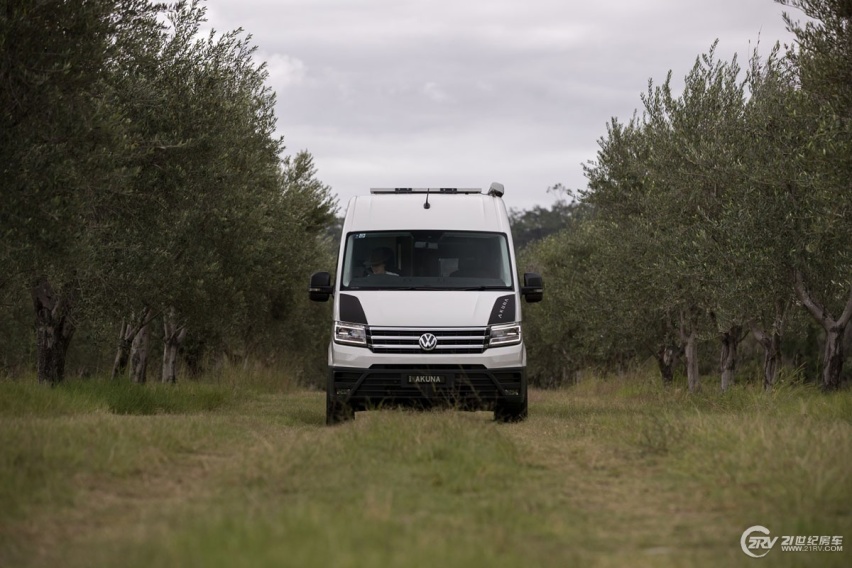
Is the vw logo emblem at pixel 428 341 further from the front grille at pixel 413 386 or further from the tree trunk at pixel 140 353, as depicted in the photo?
the tree trunk at pixel 140 353

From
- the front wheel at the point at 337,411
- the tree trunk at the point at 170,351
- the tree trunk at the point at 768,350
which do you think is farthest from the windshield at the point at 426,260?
the tree trunk at the point at 170,351

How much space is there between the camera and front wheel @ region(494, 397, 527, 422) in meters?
13.4

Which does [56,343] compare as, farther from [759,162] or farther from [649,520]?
[649,520]

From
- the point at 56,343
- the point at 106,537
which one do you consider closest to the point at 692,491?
the point at 106,537

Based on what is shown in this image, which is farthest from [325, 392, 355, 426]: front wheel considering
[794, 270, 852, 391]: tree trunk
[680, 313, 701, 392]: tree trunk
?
[680, 313, 701, 392]: tree trunk

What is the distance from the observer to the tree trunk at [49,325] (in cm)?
1858

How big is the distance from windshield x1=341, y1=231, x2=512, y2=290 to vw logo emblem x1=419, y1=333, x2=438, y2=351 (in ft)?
2.70

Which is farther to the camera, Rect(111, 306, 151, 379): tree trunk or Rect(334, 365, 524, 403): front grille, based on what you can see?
Rect(111, 306, 151, 379): tree trunk

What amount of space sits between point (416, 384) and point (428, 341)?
0.56 meters

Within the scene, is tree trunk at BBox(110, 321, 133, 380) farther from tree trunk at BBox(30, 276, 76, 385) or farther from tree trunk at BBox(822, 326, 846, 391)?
tree trunk at BBox(822, 326, 846, 391)

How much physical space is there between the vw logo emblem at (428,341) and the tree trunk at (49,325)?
840cm

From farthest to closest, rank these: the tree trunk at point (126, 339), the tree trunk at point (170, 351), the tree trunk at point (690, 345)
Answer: the tree trunk at point (170, 351), the tree trunk at point (690, 345), the tree trunk at point (126, 339)

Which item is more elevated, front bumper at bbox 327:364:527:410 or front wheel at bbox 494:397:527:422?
front bumper at bbox 327:364:527:410

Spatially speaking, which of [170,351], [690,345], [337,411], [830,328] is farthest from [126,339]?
[830,328]
